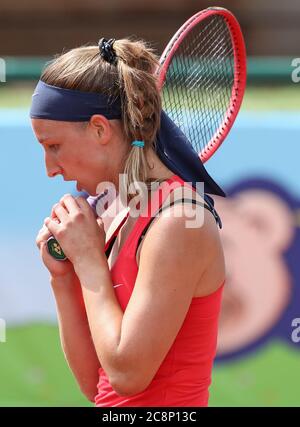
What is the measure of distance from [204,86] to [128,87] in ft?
3.38

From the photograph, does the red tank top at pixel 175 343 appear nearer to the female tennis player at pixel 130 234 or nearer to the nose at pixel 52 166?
the female tennis player at pixel 130 234

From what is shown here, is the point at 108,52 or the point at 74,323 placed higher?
the point at 108,52

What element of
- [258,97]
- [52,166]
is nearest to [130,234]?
[52,166]

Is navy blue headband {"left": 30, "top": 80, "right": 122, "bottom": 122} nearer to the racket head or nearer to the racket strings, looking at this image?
the racket head

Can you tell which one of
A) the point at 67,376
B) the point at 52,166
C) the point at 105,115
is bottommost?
the point at 67,376

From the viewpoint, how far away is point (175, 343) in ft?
6.68

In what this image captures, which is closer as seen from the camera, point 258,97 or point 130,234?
point 130,234

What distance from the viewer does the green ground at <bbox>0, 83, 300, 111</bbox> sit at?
14.0 ft

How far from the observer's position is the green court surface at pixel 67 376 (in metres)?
4.02

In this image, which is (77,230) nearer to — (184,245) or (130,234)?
(130,234)

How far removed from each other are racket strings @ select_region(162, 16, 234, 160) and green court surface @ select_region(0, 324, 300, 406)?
1452 mm

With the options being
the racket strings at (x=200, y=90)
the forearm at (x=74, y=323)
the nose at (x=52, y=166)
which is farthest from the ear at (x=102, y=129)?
the racket strings at (x=200, y=90)

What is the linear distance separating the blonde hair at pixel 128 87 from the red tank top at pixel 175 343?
0.09 metres
